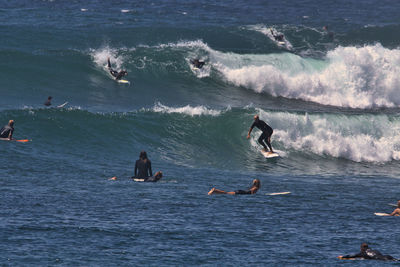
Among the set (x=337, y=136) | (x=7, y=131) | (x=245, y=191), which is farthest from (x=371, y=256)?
(x=337, y=136)

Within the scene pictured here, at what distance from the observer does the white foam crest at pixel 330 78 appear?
3900 centimetres

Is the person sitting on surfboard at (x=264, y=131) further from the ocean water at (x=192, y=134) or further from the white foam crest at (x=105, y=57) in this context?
the white foam crest at (x=105, y=57)

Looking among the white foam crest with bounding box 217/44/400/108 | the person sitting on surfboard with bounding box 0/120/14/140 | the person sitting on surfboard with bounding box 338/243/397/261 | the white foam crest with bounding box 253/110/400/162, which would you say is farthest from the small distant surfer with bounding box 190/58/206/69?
the person sitting on surfboard with bounding box 338/243/397/261

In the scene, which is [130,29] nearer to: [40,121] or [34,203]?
[40,121]

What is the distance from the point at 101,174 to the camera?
22.2 meters

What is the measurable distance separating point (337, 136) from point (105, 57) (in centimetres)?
1408

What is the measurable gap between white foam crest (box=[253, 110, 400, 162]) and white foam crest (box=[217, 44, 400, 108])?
659 cm

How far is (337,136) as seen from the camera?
30.6m

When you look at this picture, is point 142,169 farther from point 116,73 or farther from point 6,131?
point 116,73

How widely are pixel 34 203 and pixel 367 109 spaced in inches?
977

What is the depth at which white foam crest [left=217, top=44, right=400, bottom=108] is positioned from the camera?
128ft

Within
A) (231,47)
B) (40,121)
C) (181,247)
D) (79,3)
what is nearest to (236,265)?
(181,247)

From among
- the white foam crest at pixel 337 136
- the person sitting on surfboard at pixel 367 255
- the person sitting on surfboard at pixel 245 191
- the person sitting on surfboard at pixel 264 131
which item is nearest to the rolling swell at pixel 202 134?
the white foam crest at pixel 337 136

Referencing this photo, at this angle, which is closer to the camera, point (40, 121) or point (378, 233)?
point (378, 233)
